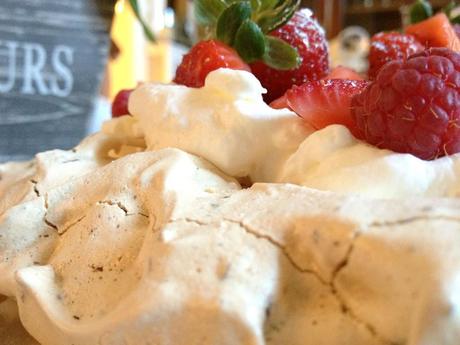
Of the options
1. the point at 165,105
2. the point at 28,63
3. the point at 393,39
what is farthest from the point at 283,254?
the point at 28,63

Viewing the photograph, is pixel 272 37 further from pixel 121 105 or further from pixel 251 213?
pixel 251 213

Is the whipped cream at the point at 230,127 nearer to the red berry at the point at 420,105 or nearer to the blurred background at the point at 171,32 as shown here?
the red berry at the point at 420,105

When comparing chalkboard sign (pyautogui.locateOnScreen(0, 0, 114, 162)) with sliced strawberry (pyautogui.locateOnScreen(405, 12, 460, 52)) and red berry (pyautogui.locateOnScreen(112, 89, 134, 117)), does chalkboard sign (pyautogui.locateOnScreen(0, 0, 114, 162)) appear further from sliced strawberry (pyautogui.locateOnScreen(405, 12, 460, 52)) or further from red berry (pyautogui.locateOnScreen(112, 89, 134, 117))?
sliced strawberry (pyautogui.locateOnScreen(405, 12, 460, 52))

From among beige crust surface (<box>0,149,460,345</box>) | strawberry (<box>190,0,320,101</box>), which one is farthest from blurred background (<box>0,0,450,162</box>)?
beige crust surface (<box>0,149,460,345</box>)

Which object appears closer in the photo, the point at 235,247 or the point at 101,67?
the point at 235,247

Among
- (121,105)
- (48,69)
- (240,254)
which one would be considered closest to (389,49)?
(121,105)

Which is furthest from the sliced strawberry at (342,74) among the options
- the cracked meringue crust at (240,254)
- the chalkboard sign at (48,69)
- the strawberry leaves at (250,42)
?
the chalkboard sign at (48,69)

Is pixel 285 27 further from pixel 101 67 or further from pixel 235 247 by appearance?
pixel 101 67
